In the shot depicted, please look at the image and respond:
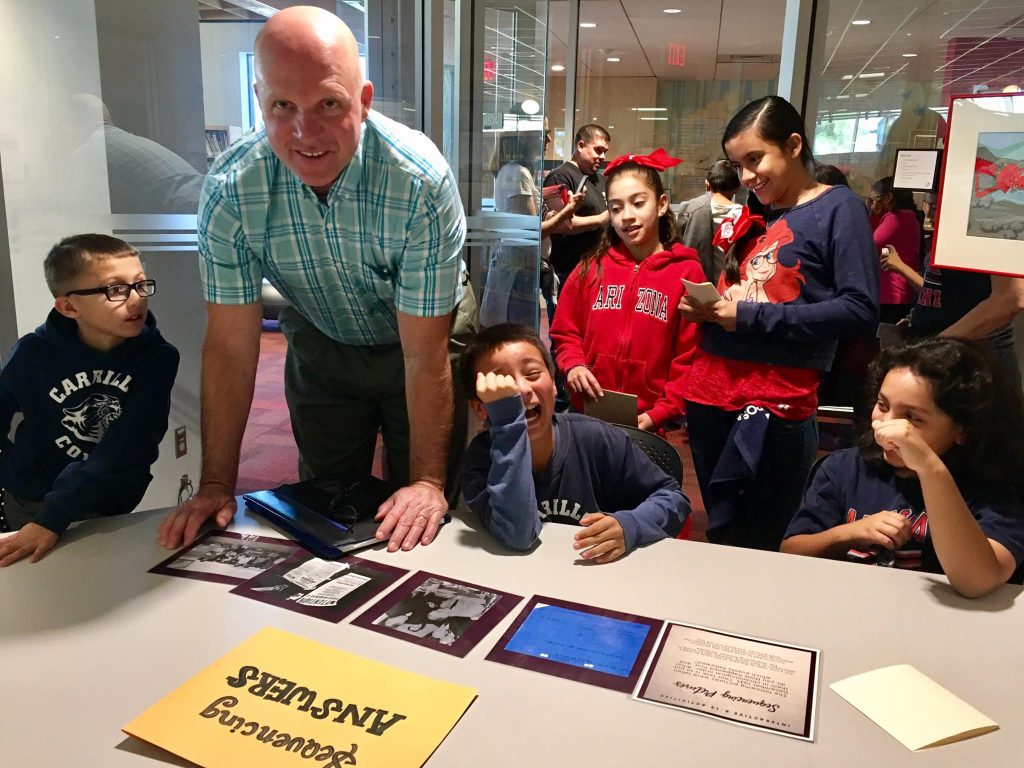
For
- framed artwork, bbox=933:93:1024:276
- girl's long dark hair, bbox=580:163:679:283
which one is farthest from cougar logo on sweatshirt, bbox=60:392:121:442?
framed artwork, bbox=933:93:1024:276

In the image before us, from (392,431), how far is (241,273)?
1.82 feet

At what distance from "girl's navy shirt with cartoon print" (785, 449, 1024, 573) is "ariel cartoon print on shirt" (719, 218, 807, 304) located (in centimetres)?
46

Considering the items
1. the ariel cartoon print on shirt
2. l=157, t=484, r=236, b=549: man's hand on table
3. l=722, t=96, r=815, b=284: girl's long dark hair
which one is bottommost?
l=157, t=484, r=236, b=549: man's hand on table

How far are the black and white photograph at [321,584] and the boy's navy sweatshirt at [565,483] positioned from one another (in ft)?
0.69

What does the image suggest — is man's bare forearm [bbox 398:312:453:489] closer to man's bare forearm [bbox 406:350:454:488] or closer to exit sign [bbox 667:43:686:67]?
man's bare forearm [bbox 406:350:454:488]

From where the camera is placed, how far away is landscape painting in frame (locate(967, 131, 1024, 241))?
58.9 inches

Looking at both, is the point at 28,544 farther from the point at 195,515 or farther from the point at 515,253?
the point at 515,253

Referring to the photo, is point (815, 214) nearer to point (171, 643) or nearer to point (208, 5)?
point (171, 643)

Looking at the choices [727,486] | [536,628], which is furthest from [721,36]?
[536,628]

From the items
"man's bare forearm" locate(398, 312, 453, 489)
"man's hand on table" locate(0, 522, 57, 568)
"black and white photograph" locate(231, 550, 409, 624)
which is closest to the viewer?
"black and white photograph" locate(231, 550, 409, 624)

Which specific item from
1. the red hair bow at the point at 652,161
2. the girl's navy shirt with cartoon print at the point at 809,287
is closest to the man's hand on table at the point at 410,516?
the girl's navy shirt with cartoon print at the point at 809,287

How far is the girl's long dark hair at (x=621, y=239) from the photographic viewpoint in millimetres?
2303

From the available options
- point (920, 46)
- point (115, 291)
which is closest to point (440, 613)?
point (115, 291)

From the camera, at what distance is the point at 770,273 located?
6.08 ft
